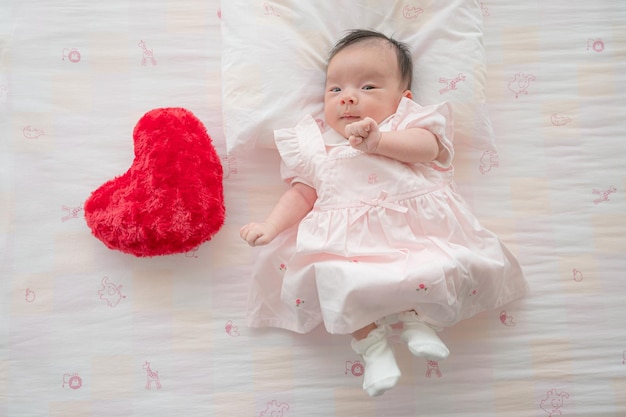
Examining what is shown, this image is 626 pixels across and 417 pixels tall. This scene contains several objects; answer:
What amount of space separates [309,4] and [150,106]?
0.50 metres

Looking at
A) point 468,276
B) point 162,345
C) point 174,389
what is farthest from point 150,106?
point 468,276

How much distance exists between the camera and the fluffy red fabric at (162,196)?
4.33ft

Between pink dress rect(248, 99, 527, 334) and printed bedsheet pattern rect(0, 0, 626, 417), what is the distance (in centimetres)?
9

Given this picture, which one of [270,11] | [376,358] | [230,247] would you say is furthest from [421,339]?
[270,11]

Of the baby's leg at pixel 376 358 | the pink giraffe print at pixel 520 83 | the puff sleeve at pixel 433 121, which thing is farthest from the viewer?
the pink giraffe print at pixel 520 83

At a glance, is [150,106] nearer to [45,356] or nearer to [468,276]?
[45,356]

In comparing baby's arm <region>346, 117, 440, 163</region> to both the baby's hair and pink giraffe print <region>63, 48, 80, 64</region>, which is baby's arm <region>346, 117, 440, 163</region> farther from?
pink giraffe print <region>63, 48, 80, 64</region>

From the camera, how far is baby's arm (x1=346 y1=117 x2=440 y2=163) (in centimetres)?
122

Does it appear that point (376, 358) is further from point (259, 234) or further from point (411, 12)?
point (411, 12)

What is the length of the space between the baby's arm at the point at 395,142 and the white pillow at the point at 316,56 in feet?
0.57

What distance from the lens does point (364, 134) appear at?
122 cm

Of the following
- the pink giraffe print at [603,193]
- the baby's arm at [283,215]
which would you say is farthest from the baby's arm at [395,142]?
the pink giraffe print at [603,193]

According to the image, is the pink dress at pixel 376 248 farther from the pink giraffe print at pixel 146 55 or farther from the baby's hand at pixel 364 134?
the pink giraffe print at pixel 146 55

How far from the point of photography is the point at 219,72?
1519mm
